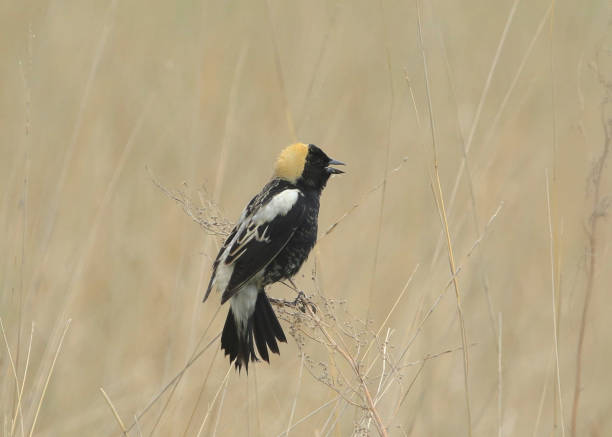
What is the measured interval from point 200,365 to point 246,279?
139 centimetres

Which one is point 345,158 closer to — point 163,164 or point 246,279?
point 163,164

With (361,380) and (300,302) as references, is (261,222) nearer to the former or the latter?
(300,302)

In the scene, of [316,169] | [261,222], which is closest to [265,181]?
[316,169]

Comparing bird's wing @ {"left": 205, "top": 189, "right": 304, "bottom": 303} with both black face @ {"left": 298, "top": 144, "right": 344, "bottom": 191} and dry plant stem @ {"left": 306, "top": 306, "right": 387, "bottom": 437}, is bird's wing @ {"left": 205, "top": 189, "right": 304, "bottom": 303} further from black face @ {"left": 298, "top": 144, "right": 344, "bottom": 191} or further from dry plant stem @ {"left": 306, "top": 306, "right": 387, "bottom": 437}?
dry plant stem @ {"left": 306, "top": 306, "right": 387, "bottom": 437}

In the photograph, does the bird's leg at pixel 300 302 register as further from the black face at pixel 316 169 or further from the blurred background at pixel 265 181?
the black face at pixel 316 169

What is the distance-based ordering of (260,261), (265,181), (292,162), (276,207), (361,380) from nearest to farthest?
(361,380) → (260,261) → (276,207) → (292,162) → (265,181)

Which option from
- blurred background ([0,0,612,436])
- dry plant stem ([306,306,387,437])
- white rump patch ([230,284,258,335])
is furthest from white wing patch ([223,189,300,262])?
dry plant stem ([306,306,387,437])

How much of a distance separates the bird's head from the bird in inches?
2.8

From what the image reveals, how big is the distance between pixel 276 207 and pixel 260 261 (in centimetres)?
30

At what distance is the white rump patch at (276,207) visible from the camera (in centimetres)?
318

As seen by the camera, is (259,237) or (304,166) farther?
(304,166)

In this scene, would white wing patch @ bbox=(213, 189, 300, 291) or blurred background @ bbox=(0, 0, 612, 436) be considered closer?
white wing patch @ bbox=(213, 189, 300, 291)

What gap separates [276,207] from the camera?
3.26 meters

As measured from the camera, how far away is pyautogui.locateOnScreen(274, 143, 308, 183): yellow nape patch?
358 cm
